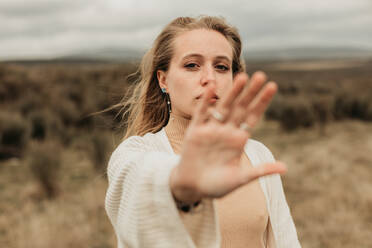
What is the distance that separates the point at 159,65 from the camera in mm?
2037

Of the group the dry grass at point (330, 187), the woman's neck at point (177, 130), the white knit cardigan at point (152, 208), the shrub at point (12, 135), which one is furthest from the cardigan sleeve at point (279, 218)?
the shrub at point (12, 135)

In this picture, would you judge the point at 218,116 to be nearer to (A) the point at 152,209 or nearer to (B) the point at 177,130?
(A) the point at 152,209

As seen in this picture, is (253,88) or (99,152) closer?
(253,88)

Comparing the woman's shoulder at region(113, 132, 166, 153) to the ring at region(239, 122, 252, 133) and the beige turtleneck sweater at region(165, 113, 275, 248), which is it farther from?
the ring at region(239, 122, 252, 133)

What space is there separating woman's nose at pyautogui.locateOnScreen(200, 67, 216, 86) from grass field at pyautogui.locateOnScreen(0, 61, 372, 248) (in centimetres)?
113

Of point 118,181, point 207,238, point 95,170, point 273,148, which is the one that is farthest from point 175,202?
point 273,148

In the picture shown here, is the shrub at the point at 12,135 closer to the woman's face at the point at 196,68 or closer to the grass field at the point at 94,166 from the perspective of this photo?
the grass field at the point at 94,166

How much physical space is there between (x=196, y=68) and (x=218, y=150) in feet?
2.56

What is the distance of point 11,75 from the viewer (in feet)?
57.4

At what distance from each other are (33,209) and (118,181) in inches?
216

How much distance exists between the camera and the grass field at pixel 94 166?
533cm

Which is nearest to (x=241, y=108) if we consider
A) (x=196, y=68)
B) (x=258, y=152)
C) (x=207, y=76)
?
(x=207, y=76)

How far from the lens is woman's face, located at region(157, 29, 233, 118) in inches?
64.9

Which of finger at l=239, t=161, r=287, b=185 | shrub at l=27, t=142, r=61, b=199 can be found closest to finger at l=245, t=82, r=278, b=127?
finger at l=239, t=161, r=287, b=185
